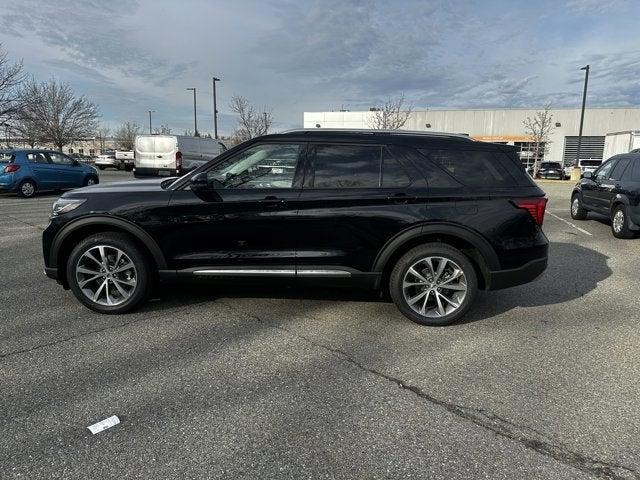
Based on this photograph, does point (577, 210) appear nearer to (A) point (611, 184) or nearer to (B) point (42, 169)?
(A) point (611, 184)

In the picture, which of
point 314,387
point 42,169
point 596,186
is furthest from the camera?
point 42,169

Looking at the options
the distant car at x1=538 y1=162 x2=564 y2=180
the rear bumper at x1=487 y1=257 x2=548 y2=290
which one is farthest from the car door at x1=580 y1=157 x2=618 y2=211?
the distant car at x1=538 y1=162 x2=564 y2=180

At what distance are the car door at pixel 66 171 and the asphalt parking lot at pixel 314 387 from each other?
12.9 meters

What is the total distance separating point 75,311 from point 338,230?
272 centimetres

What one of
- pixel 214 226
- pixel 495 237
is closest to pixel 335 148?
pixel 214 226

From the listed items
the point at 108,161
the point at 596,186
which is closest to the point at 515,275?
the point at 596,186

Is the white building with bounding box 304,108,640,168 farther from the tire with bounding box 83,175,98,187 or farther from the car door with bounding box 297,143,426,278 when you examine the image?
the car door with bounding box 297,143,426,278

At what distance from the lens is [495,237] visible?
13.8 feet

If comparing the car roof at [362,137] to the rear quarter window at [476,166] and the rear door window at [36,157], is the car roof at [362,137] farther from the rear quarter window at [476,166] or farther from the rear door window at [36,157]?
the rear door window at [36,157]

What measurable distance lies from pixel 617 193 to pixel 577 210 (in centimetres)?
226

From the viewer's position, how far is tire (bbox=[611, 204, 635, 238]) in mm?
8656

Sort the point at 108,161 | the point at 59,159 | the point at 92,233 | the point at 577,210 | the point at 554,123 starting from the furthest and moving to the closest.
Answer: the point at 554,123, the point at 108,161, the point at 59,159, the point at 577,210, the point at 92,233

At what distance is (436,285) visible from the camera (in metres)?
4.28

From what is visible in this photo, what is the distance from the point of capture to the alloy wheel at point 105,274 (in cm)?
436
